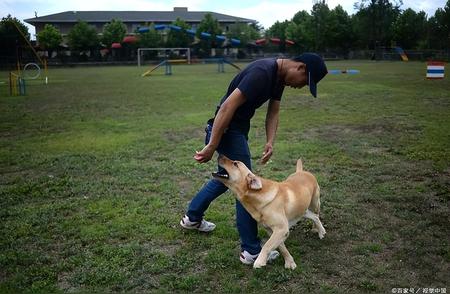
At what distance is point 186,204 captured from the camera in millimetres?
5746

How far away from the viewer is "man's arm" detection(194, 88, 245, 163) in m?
3.61

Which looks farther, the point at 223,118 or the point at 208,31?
the point at 208,31

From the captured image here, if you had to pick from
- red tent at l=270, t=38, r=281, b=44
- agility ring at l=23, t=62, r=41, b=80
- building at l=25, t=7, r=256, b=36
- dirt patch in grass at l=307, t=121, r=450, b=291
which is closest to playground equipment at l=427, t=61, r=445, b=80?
dirt patch in grass at l=307, t=121, r=450, b=291

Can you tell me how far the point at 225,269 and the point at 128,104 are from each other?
13149mm

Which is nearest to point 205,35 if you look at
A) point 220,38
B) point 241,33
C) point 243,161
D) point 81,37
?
point 220,38

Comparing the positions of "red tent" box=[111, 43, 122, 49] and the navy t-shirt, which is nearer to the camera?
the navy t-shirt

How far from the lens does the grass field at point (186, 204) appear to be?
381cm

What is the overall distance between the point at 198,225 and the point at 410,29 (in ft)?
239

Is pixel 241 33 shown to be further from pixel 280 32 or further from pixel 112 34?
pixel 112 34

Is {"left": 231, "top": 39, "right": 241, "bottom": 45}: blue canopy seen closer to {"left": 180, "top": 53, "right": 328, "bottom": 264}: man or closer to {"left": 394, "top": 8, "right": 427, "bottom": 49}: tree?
{"left": 394, "top": 8, "right": 427, "bottom": 49}: tree

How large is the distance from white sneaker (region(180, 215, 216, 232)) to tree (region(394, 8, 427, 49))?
71.6 meters

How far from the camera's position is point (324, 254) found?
426cm

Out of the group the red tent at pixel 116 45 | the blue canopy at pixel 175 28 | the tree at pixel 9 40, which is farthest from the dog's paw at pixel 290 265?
the blue canopy at pixel 175 28

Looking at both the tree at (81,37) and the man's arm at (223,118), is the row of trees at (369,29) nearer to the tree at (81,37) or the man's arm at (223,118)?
the tree at (81,37)
